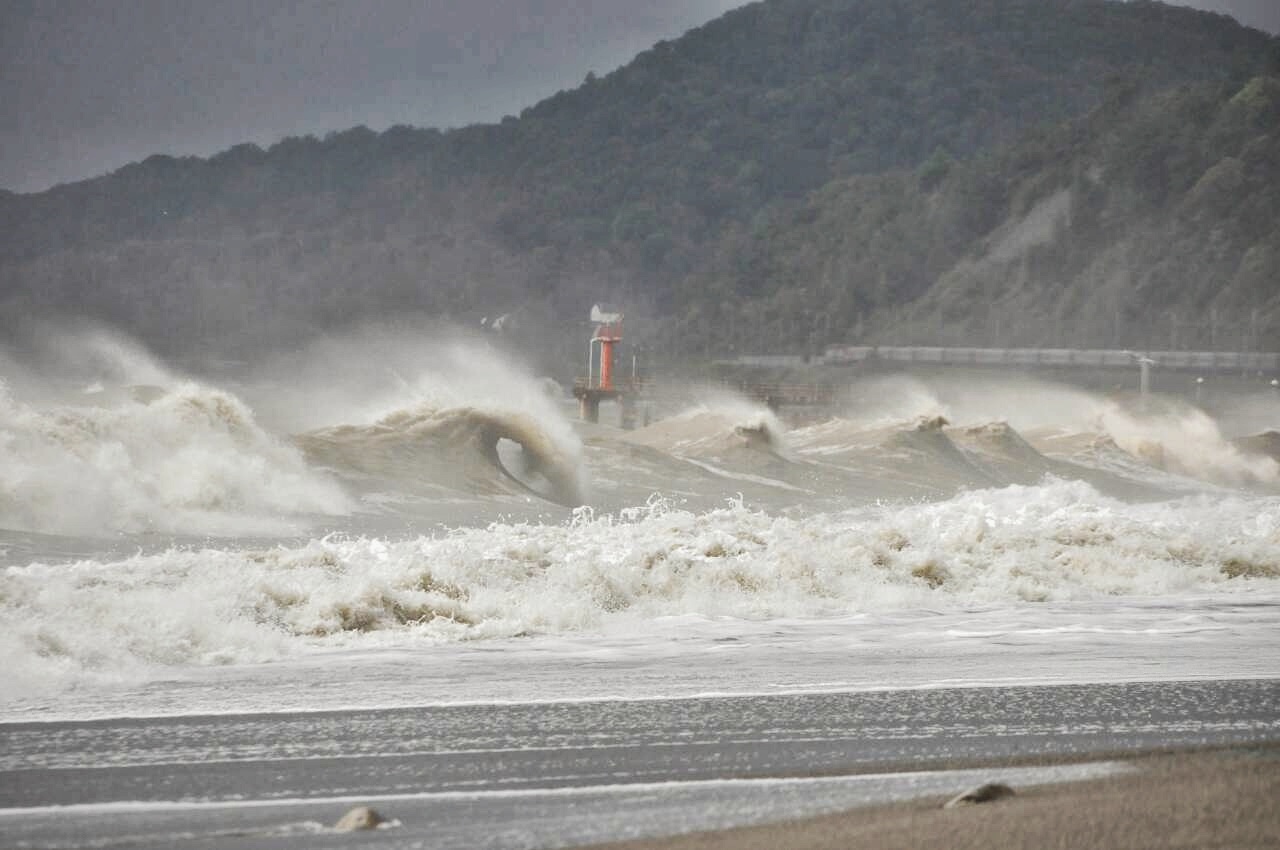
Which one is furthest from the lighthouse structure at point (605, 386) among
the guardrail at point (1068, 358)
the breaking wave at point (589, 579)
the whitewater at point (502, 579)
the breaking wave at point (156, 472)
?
the breaking wave at point (589, 579)

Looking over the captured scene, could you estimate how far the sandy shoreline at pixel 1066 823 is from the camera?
6.61 m

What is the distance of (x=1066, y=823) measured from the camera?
6887mm

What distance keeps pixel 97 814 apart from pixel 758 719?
13.0 ft

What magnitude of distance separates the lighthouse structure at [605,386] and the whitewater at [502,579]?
31.5m

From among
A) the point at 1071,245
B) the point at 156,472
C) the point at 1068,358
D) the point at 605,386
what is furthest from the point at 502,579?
the point at 1071,245

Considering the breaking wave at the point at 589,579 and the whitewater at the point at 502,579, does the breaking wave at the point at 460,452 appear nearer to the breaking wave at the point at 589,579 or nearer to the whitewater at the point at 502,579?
the whitewater at the point at 502,579

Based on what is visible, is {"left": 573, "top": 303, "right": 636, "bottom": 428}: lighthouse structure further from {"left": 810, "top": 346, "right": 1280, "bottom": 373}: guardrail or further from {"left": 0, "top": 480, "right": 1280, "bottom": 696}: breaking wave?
{"left": 0, "top": 480, "right": 1280, "bottom": 696}: breaking wave

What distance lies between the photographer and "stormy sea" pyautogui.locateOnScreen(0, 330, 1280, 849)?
315 inches

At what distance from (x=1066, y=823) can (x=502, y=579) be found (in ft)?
30.6

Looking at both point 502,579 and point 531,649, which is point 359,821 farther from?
point 502,579

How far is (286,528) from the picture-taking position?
2561 centimetres

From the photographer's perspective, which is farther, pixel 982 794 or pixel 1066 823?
pixel 982 794

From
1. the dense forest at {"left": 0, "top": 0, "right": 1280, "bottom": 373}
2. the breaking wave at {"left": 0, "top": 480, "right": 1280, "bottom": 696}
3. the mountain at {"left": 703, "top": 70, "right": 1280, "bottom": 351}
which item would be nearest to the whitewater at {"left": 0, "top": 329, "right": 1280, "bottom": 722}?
the breaking wave at {"left": 0, "top": 480, "right": 1280, "bottom": 696}

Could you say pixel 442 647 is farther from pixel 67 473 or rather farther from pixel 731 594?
pixel 67 473
